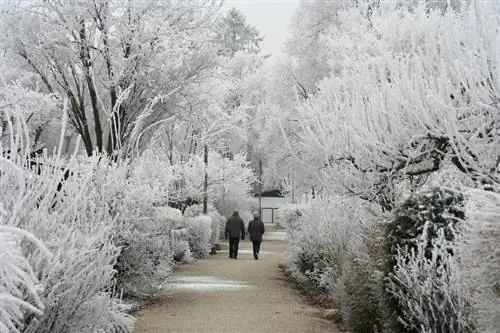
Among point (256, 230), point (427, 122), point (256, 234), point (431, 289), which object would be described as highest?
point (427, 122)

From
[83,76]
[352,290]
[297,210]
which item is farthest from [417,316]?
[297,210]

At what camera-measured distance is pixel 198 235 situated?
23891mm

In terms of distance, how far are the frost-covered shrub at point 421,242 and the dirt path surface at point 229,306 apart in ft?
10.2

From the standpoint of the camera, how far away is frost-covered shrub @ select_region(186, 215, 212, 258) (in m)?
23.7

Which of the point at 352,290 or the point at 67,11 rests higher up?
the point at 67,11

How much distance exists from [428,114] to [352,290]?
280 centimetres

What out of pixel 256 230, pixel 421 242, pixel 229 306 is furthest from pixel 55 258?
pixel 256 230

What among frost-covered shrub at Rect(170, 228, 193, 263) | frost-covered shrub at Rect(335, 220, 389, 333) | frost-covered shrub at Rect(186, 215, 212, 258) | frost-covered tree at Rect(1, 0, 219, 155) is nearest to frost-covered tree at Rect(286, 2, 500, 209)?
frost-covered shrub at Rect(335, 220, 389, 333)

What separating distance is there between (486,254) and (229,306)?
320 inches

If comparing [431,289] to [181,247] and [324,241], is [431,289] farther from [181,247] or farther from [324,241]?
[181,247]

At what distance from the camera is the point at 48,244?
5.02 m

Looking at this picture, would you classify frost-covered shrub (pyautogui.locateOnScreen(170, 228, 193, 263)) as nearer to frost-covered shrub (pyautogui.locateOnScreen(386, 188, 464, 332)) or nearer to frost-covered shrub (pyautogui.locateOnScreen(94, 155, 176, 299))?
frost-covered shrub (pyautogui.locateOnScreen(94, 155, 176, 299))

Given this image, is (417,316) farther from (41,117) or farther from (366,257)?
(41,117)

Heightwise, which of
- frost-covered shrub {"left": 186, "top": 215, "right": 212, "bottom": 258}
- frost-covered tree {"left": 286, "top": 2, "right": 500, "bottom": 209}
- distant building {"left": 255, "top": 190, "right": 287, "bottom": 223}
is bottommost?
frost-covered shrub {"left": 186, "top": 215, "right": 212, "bottom": 258}
